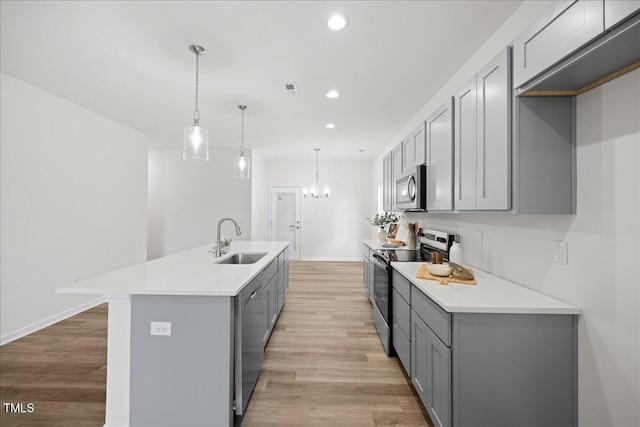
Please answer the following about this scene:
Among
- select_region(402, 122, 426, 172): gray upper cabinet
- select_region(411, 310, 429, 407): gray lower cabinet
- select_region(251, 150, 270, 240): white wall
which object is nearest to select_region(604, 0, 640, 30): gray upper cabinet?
select_region(411, 310, 429, 407): gray lower cabinet

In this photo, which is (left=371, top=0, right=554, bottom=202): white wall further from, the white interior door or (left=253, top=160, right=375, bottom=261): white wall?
the white interior door

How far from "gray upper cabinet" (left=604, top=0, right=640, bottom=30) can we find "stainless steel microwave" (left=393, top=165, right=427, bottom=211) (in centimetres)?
174

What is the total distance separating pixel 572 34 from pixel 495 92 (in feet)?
1.68

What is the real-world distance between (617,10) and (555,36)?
0.28m

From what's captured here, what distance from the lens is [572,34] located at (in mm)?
1064

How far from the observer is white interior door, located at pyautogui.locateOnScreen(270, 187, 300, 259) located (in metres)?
7.76

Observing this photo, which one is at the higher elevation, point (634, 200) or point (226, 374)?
point (634, 200)

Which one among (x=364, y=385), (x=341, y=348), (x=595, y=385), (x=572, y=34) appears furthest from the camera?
(x=341, y=348)

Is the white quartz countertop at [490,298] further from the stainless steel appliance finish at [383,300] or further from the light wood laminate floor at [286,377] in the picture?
the light wood laminate floor at [286,377]

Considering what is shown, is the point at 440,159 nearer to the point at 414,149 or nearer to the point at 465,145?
the point at 465,145

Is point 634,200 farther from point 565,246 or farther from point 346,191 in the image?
point 346,191

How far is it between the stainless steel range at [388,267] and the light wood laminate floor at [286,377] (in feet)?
0.64

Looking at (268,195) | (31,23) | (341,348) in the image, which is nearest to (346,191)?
(268,195)

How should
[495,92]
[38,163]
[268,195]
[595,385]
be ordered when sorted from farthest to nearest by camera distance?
[268,195] < [38,163] < [495,92] < [595,385]
